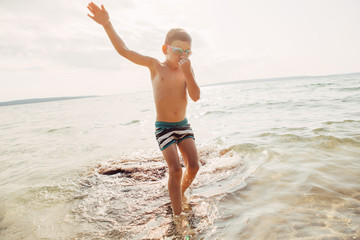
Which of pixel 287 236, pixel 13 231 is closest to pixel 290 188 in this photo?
pixel 287 236

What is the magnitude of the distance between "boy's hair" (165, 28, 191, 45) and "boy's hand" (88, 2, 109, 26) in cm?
81

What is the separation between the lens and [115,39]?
2.69m

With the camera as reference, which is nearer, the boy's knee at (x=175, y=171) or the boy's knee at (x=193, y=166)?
the boy's knee at (x=175, y=171)

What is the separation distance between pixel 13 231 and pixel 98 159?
3.21 metres

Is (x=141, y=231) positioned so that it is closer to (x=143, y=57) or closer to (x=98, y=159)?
(x=143, y=57)

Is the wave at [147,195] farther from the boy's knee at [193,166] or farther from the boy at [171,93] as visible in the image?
the boy's knee at [193,166]

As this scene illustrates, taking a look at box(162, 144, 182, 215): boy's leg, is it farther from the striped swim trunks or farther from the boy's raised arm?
the boy's raised arm

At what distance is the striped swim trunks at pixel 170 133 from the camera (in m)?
2.70

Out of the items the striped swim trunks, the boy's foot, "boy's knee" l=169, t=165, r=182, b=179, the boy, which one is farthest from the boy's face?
the boy's foot

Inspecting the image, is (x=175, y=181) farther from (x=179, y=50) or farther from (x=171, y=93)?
(x=179, y=50)

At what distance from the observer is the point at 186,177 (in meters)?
2.99

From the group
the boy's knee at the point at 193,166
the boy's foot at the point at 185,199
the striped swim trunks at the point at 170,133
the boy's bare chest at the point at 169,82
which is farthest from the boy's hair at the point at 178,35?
the boy's foot at the point at 185,199

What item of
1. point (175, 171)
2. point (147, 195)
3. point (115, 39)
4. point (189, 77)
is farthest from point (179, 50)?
point (147, 195)

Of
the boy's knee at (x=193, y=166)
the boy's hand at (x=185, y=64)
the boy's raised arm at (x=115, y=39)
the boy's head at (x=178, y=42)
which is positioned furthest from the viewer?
the boy's knee at (x=193, y=166)
